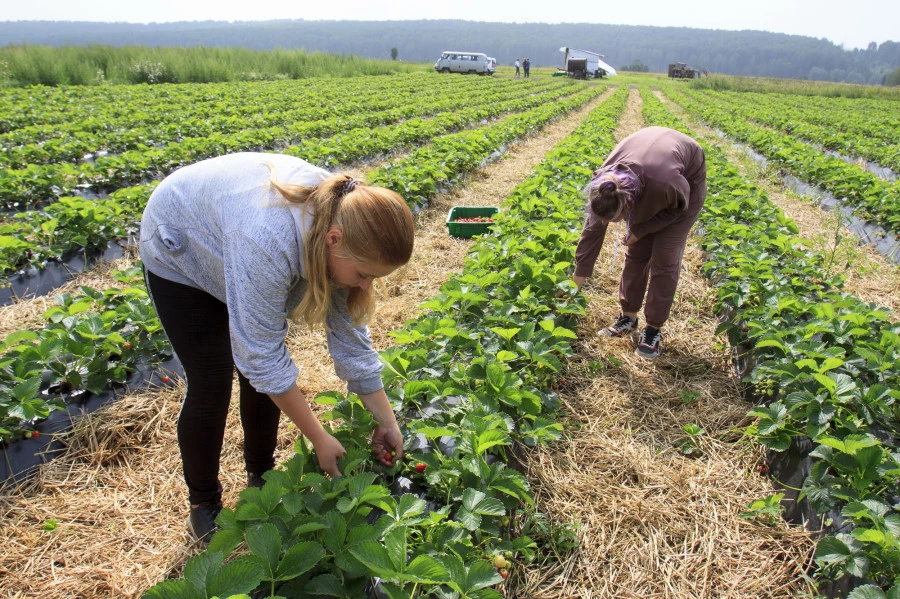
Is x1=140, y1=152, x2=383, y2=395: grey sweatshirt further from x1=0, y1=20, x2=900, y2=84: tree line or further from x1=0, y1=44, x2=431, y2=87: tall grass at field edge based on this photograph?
x1=0, y1=20, x2=900, y2=84: tree line

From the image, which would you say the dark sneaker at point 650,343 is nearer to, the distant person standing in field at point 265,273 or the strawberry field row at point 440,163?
the distant person standing in field at point 265,273

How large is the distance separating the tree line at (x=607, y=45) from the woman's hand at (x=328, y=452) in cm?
14813

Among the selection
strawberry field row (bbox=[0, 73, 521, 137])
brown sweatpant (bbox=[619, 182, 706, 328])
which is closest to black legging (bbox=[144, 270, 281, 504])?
brown sweatpant (bbox=[619, 182, 706, 328])

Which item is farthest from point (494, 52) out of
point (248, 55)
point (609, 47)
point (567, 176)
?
point (567, 176)

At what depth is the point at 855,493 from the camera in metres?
1.93

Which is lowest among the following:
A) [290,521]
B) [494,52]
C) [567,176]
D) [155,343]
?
[155,343]

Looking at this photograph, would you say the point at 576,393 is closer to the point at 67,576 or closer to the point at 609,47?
the point at 67,576

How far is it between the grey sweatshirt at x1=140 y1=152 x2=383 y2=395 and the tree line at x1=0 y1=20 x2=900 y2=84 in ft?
485

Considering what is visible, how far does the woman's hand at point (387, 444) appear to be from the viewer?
72.2 inches

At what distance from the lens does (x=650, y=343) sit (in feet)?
11.5

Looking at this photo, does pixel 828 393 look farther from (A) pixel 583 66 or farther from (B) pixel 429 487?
(A) pixel 583 66

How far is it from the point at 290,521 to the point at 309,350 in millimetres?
2133

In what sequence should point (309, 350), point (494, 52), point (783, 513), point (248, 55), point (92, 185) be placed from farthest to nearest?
1. point (494, 52)
2. point (248, 55)
3. point (92, 185)
4. point (309, 350)
5. point (783, 513)

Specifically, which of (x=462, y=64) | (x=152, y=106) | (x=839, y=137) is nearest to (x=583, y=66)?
(x=462, y=64)
